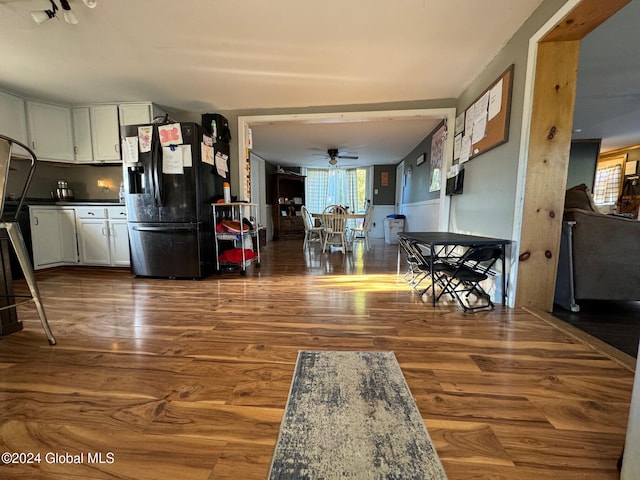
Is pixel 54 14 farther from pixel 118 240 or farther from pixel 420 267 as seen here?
pixel 420 267

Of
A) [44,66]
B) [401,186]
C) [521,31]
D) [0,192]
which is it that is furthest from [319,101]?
[401,186]

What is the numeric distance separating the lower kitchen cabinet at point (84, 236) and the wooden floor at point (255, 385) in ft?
4.33

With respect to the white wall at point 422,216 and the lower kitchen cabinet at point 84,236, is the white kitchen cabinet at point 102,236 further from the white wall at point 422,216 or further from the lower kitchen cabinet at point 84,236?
the white wall at point 422,216

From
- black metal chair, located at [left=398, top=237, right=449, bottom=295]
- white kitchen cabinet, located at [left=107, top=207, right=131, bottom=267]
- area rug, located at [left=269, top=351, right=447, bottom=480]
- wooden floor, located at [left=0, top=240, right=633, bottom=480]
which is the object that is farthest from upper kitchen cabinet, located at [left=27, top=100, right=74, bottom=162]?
black metal chair, located at [left=398, top=237, right=449, bottom=295]

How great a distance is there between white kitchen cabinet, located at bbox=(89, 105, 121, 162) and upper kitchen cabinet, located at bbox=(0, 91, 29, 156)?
63 cm

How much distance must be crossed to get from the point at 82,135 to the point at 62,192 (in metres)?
0.89

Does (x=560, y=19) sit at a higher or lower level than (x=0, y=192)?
higher

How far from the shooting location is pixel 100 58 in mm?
2318

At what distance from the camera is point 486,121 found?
236 cm

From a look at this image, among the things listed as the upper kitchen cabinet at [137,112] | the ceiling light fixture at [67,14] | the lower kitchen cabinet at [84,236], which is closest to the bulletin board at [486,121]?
the ceiling light fixture at [67,14]

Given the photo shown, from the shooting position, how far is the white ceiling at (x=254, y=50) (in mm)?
1754

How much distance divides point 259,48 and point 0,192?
2.00 meters

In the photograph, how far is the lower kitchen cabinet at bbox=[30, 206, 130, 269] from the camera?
10.5ft

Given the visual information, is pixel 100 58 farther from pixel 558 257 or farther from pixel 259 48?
pixel 558 257
